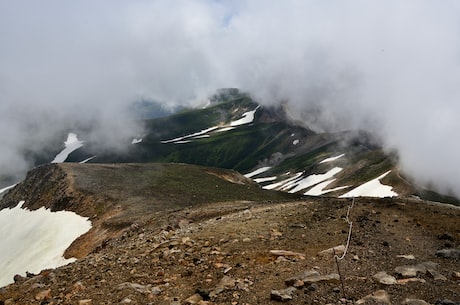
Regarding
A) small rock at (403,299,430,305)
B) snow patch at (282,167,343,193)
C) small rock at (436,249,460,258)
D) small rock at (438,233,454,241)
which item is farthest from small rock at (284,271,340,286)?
snow patch at (282,167,343,193)

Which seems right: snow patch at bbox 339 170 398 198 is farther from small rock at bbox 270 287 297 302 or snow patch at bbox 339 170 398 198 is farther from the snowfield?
small rock at bbox 270 287 297 302

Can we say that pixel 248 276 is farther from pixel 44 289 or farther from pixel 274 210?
pixel 274 210

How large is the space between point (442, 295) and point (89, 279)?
12.6 m

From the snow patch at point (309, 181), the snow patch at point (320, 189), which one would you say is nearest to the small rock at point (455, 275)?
the snow patch at point (320, 189)

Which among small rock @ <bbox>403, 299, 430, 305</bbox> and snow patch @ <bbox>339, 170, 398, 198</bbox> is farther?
snow patch @ <bbox>339, 170, 398, 198</bbox>

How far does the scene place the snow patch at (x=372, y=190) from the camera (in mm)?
129250

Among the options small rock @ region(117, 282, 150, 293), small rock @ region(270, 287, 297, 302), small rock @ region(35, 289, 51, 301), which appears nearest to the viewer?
small rock @ region(270, 287, 297, 302)

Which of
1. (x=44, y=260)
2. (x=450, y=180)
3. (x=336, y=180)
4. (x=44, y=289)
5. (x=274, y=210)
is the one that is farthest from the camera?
(x=336, y=180)

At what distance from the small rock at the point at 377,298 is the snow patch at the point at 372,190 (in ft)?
389

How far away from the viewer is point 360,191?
13612cm

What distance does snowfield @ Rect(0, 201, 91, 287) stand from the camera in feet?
139

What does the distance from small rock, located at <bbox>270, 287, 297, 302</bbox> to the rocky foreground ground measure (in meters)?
0.03

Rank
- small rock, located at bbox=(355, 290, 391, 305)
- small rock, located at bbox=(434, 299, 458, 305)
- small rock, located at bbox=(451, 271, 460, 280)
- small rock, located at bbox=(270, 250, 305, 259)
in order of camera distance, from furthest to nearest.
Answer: small rock, located at bbox=(270, 250, 305, 259), small rock, located at bbox=(451, 271, 460, 280), small rock, located at bbox=(355, 290, 391, 305), small rock, located at bbox=(434, 299, 458, 305)

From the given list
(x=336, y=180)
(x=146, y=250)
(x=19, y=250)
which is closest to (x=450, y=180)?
(x=336, y=180)
